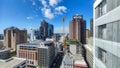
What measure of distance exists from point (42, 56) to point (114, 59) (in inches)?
2432

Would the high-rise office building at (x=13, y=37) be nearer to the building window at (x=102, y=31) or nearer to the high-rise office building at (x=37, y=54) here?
the high-rise office building at (x=37, y=54)

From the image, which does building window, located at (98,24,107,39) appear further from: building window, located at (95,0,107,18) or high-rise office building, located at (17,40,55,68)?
high-rise office building, located at (17,40,55,68)

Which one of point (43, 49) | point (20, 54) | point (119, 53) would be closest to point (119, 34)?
point (119, 53)

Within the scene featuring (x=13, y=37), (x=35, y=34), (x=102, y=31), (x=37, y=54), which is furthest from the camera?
(x=35, y=34)

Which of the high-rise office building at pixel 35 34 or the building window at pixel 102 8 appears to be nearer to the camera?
the building window at pixel 102 8

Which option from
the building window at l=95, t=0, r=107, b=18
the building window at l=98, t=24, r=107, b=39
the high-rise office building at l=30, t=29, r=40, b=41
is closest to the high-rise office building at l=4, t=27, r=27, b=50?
the high-rise office building at l=30, t=29, r=40, b=41

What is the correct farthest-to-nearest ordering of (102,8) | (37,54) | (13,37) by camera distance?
(13,37) < (37,54) < (102,8)

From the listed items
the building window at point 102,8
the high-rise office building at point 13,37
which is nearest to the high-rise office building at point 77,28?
the high-rise office building at point 13,37

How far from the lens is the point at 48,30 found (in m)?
193

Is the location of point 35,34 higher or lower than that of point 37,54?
higher

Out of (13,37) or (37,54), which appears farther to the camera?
(13,37)

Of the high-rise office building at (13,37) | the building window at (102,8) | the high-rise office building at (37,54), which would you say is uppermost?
the building window at (102,8)

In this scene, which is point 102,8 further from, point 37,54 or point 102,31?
point 37,54

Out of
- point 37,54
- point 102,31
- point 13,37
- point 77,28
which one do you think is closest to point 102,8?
point 102,31
